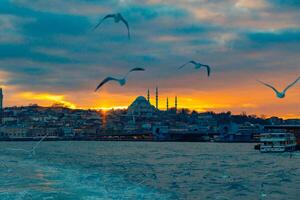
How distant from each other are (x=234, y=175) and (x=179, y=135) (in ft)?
334

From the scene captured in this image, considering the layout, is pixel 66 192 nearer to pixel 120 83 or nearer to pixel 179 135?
pixel 120 83

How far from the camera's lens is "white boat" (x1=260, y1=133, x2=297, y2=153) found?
5925 cm

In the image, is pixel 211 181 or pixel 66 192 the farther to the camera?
pixel 211 181

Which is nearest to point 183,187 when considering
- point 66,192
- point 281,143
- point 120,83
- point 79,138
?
point 66,192

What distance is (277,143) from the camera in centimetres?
6144

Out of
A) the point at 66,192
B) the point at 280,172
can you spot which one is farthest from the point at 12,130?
the point at 66,192

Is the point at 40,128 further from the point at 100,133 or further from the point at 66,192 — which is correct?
the point at 66,192

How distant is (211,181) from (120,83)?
10.4m

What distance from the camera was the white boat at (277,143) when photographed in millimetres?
59250

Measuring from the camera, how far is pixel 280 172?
3111 centimetres

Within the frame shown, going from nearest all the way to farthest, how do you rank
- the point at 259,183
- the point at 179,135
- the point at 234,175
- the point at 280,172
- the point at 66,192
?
the point at 66,192 < the point at 259,183 < the point at 234,175 < the point at 280,172 < the point at 179,135

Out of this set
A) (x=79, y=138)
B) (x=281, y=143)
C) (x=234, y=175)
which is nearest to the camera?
(x=234, y=175)

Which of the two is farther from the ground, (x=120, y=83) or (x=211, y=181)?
(x=120, y=83)

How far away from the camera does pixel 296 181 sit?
25422 mm
